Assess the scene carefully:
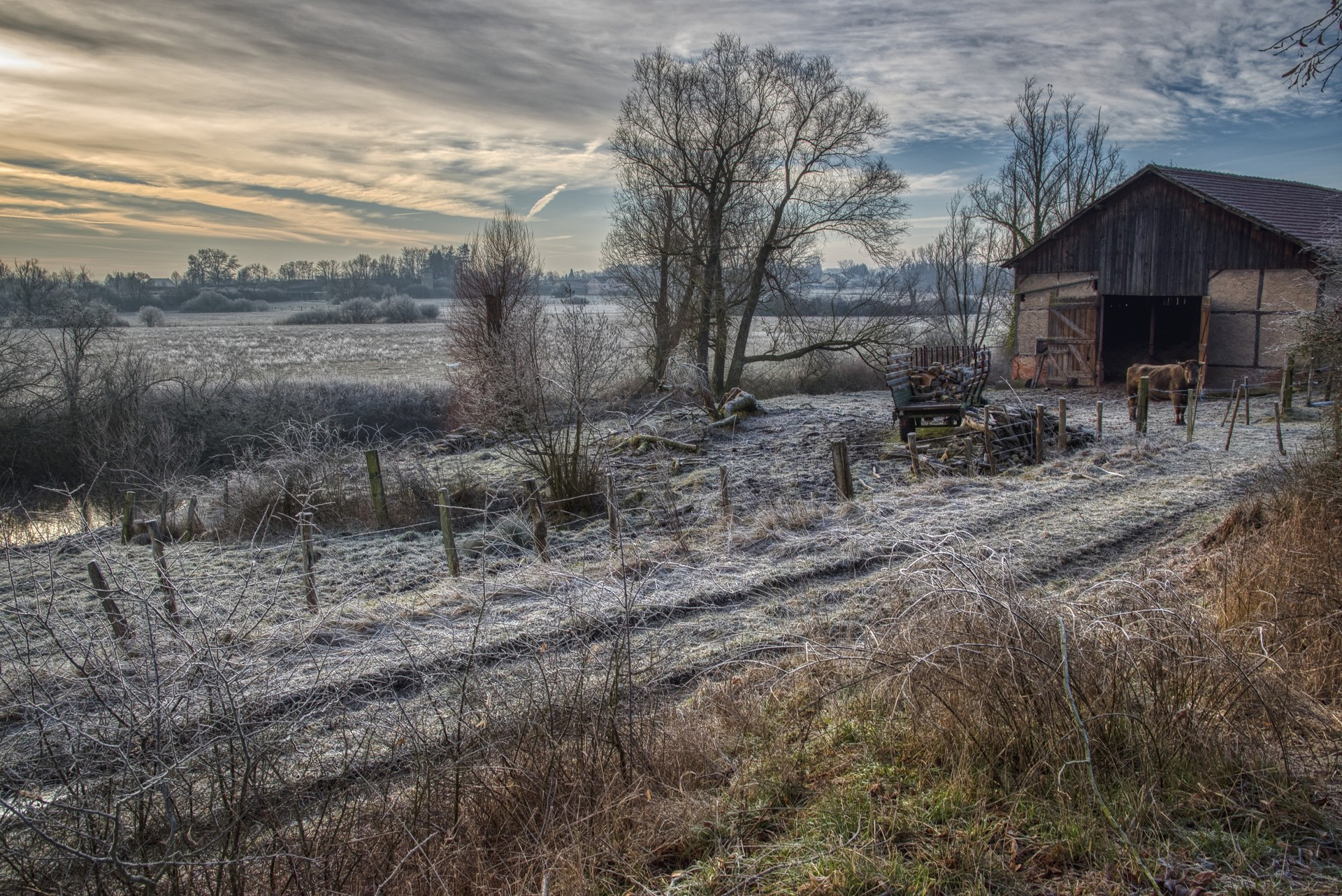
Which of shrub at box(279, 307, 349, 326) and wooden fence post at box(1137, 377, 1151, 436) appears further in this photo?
shrub at box(279, 307, 349, 326)

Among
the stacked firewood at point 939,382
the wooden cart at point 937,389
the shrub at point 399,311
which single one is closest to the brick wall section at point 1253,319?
the wooden cart at point 937,389

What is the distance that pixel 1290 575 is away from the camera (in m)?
5.46

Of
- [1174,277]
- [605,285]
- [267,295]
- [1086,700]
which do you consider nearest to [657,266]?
[605,285]

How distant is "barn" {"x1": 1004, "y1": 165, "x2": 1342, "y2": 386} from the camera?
20188 millimetres

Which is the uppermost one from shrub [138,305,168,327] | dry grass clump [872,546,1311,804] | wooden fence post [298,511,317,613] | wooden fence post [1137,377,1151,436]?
shrub [138,305,168,327]

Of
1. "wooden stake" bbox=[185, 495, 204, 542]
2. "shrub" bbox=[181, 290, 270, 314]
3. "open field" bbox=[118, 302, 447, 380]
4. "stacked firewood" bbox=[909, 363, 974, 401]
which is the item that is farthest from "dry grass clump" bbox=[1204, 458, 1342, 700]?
"shrub" bbox=[181, 290, 270, 314]

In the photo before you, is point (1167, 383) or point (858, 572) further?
point (1167, 383)

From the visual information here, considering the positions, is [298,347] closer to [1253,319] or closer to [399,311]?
[399,311]

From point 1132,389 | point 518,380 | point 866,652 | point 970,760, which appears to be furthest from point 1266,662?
point 1132,389

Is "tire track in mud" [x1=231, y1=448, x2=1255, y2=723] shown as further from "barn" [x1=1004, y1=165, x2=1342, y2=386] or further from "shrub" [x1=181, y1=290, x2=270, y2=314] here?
Answer: "shrub" [x1=181, y1=290, x2=270, y2=314]

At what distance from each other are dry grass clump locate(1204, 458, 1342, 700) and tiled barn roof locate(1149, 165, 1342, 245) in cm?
1623

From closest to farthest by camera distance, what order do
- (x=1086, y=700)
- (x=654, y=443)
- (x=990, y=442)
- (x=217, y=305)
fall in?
(x=1086, y=700) → (x=990, y=442) → (x=654, y=443) → (x=217, y=305)

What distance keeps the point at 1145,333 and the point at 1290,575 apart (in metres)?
24.6

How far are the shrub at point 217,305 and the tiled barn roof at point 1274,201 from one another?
8708 cm
